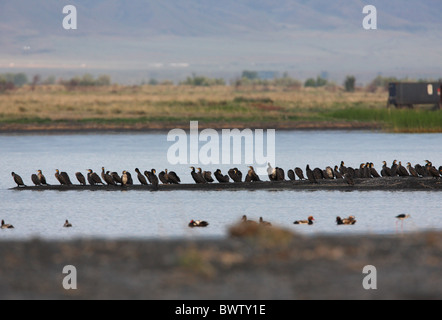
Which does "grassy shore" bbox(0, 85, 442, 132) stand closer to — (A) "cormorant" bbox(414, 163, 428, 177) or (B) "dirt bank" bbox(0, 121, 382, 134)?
(B) "dirt bank" bbox(0, 121, 382, 134)

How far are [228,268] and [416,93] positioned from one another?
65.5 m

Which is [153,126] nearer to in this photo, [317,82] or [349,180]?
[349,180]

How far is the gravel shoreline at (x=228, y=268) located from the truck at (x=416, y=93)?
62267 millimetres

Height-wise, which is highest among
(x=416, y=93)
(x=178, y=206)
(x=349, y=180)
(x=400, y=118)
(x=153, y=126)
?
(x=416, y=93)

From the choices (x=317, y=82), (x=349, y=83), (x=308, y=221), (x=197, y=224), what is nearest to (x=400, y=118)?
(x=308, y=221)

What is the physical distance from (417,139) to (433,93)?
19.9m

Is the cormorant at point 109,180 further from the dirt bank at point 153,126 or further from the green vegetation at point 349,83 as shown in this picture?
the green vegetation at point 349,83

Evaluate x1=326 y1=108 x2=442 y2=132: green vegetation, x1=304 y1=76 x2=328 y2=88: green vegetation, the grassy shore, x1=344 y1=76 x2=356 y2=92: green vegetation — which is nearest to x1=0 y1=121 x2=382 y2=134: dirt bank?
the grassy shore

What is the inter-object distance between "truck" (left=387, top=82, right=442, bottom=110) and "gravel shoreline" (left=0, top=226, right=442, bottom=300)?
6227 centimetres

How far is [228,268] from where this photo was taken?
1141 cm

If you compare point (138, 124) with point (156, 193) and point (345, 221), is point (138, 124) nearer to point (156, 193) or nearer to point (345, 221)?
point (156, 193)

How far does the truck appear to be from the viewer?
7438cm

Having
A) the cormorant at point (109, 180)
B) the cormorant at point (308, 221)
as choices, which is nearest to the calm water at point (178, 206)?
the cormorant at point (308, 221)
